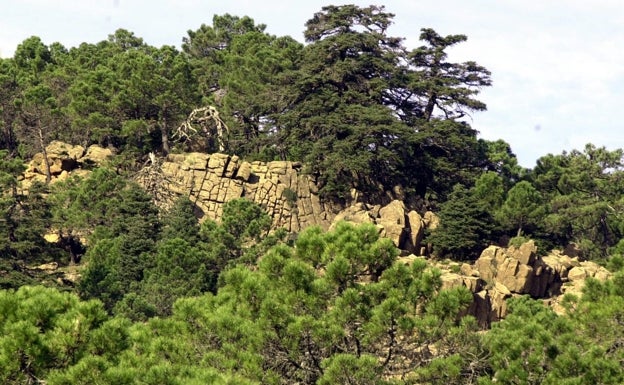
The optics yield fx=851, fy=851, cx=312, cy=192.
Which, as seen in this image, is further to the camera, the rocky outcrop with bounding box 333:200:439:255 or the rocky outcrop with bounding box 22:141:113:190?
the rocky outcrop with bounding box 22:141:113:190

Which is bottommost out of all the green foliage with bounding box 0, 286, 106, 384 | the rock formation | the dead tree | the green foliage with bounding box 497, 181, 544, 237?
the green foliage with bounding box 0, 286, 106, 384

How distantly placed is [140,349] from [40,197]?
34649 millimetres

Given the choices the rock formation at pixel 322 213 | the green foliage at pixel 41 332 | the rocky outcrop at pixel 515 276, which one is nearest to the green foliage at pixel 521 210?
the rock formation at pixel 322 213

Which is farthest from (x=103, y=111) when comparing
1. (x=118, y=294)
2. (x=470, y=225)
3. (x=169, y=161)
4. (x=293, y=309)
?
(x=293, y=309)

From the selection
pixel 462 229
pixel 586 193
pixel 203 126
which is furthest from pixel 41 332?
pixel 586 193

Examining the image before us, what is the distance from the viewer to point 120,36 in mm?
89875

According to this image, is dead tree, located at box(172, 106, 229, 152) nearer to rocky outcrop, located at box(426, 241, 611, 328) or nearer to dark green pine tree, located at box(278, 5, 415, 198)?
dark green pine tree, located at box(278, 5, 415, 198)

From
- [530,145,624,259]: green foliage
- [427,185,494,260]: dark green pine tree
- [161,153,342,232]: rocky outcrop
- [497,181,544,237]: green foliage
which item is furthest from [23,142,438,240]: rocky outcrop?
[530,145,624,259]: green foliage

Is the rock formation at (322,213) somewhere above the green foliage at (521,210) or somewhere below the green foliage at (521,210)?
below

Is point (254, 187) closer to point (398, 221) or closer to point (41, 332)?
point (398, 221)

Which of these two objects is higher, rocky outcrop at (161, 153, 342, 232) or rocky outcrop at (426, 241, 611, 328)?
rocky outcrop at (161, 153, 342, 232)

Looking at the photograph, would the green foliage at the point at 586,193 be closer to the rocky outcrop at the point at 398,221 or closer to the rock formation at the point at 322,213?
the rock formation at the point at 322,213

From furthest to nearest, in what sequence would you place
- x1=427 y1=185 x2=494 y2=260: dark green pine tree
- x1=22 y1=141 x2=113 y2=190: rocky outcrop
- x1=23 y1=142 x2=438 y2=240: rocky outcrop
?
x1=22 y1=141 x2=113 y2=190: rocky outcrop, x1=23 y1=142 x2=438 y2=240: rocky outcrop, x1=427 y1=185 x2=494 y2=260: dark green pine tree

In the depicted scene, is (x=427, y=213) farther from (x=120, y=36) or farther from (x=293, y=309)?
(x=120, y=36)
